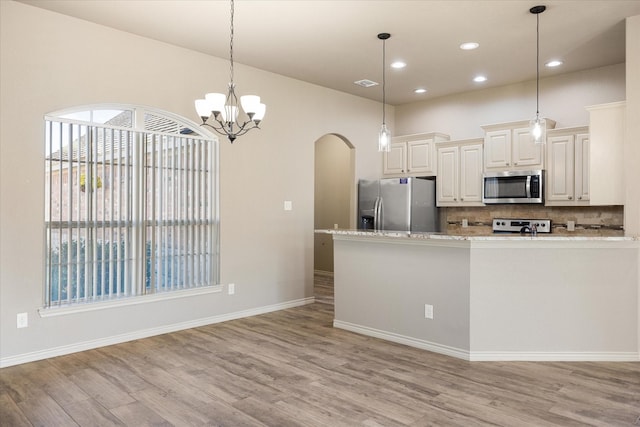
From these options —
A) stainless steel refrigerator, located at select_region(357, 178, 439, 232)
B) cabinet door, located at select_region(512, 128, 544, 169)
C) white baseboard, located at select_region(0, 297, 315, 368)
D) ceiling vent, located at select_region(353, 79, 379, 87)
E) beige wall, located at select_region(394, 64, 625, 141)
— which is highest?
ceiling vent, located at select_region(353, 79, 379, 87)

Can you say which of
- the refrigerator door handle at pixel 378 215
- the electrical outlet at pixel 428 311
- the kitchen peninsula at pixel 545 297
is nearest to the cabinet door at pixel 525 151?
the refrigerator door handle at pixel 378 215

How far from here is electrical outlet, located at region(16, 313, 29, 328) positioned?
11.8ft

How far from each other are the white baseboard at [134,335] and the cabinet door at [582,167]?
354 centimetres

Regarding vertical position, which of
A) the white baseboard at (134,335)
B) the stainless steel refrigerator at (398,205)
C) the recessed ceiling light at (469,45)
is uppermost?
the recessed ceiling light at (469,45)

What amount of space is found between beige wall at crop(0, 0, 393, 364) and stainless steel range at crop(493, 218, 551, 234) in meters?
2.07

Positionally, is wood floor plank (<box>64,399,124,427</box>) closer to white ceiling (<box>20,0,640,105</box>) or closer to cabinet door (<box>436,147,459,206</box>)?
white ceiling (<box>20,0,640,105</box>)

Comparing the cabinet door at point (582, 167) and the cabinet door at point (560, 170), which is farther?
the cabinet door at point (560, 170)

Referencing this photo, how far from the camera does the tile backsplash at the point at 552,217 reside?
5156mm

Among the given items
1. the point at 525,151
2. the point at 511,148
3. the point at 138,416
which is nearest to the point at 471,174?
the point at 511,148

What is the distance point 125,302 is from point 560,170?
4.93 metres

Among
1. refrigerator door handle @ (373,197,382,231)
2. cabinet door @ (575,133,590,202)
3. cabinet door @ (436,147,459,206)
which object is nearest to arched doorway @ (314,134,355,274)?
refrigerator door handle @ (373,197,382,231)

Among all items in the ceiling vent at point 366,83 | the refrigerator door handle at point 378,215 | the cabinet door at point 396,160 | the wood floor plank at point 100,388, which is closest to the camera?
the wood floor plank at point 100,388

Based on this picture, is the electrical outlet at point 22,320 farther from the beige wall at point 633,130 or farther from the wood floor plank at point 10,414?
the beige wall at point 633,130

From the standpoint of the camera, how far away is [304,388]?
3086mm
